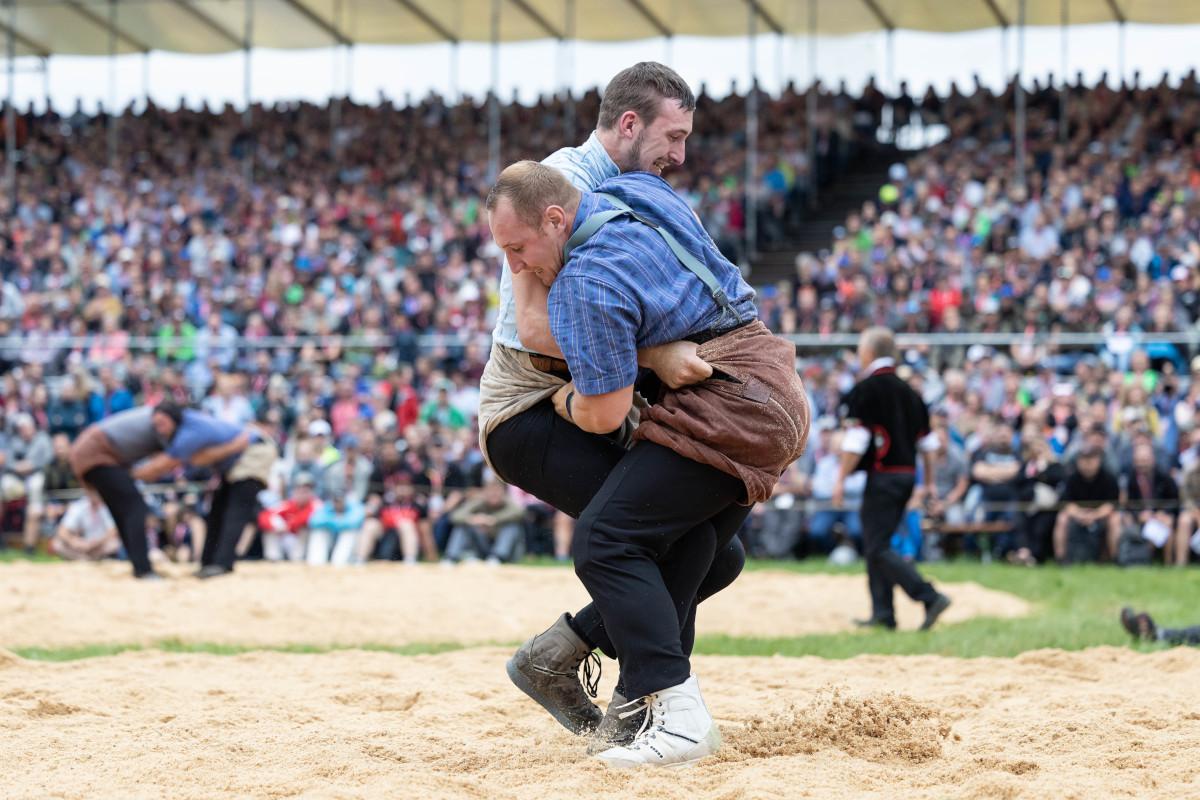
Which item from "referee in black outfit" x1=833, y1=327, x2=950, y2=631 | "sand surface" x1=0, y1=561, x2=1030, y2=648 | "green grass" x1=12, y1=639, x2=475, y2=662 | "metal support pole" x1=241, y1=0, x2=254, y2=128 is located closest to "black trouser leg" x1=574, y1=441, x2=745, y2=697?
"green grass" x1=12, y1=639, x2=475, y2=662

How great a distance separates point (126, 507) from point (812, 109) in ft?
49.6

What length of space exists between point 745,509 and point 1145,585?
Result: 27.2ft

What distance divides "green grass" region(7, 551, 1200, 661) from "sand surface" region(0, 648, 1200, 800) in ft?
3.52

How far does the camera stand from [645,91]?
476 cm

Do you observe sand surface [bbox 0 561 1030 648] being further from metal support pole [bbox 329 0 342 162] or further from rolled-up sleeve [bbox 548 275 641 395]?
metal support pole [bbox 329 0 342 162]

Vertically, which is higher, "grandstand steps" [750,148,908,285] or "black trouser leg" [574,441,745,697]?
"grandstand steps" [750,148,908,285]

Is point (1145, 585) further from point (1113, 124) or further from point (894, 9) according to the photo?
point (894, 9)

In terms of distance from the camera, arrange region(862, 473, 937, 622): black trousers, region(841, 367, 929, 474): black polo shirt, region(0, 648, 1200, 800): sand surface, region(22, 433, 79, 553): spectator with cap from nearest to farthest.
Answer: region(0, 648, 1200, 800): sand surface
region(862, 473, 937, 622): black trousers
region(841, 367, 929, 474): black polo shirt
region(22, 433, 79, 553): spectator with cap

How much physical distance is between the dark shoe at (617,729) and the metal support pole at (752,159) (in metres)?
17.5

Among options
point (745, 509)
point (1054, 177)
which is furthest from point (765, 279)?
point (745, 509)

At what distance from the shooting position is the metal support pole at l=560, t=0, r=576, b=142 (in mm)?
24297

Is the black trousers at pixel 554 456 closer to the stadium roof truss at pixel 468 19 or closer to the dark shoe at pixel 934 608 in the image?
the dark shoe at pixel 934 608

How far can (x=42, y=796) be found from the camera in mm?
4109

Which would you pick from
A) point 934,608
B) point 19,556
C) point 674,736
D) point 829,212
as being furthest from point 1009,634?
point 829,212
